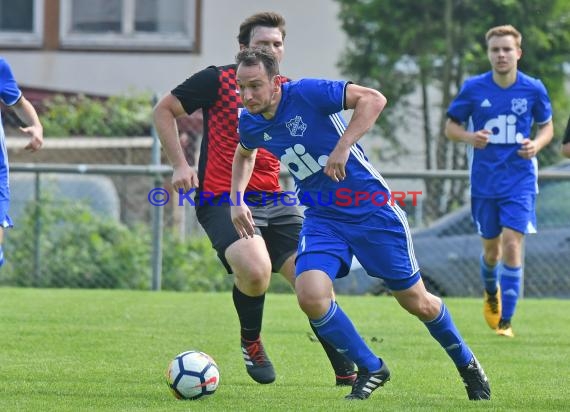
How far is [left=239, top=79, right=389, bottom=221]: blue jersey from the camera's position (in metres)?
6.04

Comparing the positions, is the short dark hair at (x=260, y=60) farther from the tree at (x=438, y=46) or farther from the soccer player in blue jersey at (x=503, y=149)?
the tree at (x=438, y=46)

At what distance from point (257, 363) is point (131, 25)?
15.9 metres

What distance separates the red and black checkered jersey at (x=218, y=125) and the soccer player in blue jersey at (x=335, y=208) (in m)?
0.86

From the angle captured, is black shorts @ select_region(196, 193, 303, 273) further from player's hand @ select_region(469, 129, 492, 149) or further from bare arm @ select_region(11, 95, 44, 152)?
player's hand @ select_region(469, 129, 492, 149)

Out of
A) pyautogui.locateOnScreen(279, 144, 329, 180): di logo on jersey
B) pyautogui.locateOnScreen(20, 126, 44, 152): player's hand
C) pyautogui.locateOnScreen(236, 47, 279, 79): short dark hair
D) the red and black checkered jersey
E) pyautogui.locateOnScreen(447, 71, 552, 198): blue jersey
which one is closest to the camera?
pyautogui.locateOnScreen(236, 47, 279, 79): short dark hair

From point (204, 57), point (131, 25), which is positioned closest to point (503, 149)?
point (204, 57)

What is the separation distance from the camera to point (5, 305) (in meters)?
10.6

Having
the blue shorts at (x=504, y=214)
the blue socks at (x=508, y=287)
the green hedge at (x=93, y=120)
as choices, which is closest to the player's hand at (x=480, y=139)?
the blue shorts at (x=504, y=214)

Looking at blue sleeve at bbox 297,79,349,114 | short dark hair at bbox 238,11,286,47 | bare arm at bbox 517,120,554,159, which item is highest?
short dark hair at bbox 238,11,286,47

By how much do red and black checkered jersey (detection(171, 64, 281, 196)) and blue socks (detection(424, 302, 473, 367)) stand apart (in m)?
1.49

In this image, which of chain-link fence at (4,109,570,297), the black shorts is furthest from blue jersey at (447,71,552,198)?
the black shorts

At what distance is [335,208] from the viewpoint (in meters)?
6.11

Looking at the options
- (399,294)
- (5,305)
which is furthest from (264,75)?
(5,305)

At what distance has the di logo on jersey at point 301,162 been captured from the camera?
607 cm
